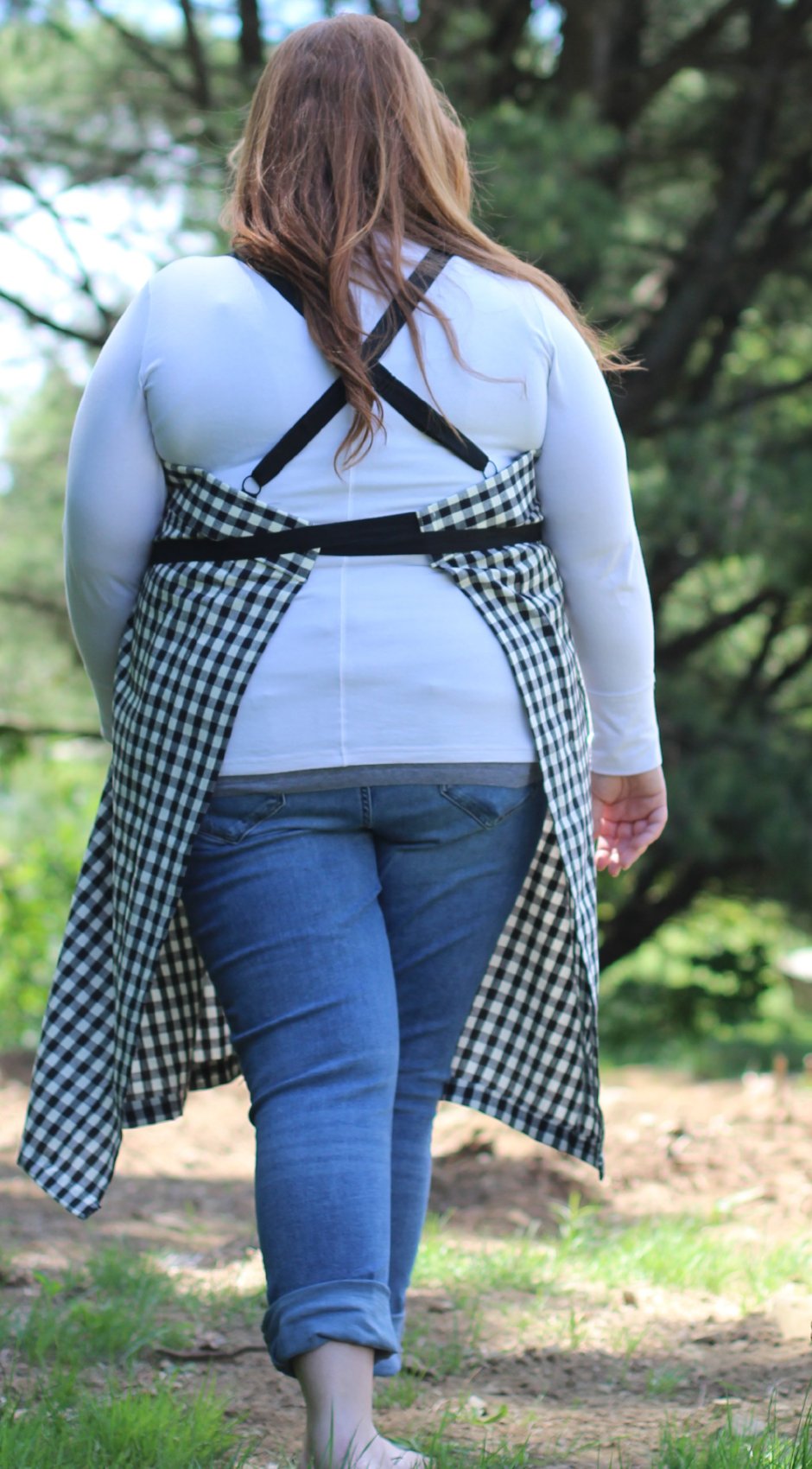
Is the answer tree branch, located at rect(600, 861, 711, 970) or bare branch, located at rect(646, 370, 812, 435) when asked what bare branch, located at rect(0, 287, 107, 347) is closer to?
bare branch, located at rect(646, 370, 812, 435)

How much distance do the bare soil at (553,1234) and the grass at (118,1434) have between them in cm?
9

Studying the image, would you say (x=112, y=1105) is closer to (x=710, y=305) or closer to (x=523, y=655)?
(x=523, y=655)

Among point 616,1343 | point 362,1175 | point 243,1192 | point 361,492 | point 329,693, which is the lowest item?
point 243,1192

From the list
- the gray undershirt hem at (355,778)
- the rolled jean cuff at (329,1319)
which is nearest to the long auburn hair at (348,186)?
the gray undershirt hem at (355,778)

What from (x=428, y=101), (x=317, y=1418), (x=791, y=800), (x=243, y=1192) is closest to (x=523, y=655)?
(x=428, y=101)

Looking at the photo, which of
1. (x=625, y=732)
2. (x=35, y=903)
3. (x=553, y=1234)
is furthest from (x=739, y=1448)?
(x=35, y=903)

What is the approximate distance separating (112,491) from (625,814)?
842mm

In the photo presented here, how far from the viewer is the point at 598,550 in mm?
1825

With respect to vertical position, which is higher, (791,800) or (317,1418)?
(317,1418)

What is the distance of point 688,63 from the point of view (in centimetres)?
593

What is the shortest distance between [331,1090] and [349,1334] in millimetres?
247

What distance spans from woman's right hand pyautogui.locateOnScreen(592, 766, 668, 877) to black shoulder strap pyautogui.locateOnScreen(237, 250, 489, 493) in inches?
22.4

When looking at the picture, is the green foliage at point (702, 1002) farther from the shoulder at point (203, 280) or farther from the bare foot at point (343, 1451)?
the shoulder at point (203, 280)

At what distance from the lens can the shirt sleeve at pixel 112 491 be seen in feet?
5.49
